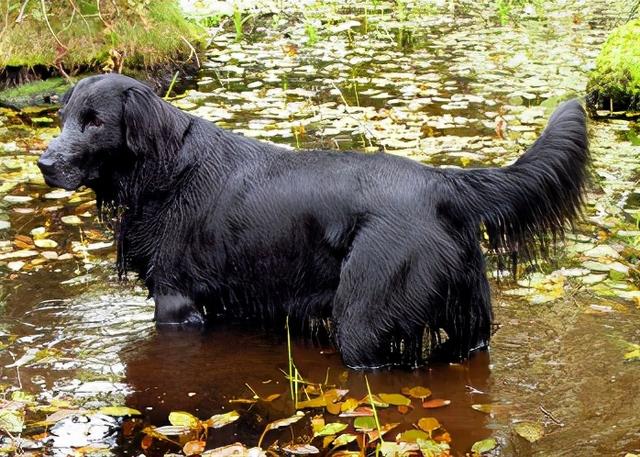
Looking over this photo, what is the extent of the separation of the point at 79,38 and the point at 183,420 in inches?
250

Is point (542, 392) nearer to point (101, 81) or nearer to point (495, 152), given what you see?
point (101, 81)

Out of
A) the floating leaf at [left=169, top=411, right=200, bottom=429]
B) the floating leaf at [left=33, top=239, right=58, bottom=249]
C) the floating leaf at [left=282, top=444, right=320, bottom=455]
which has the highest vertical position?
the floating leaf at [left=33, top=239, right=58, bottom=249]

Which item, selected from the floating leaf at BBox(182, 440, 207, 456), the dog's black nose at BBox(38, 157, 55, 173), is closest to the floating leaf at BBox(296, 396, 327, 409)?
the floating leaf at BBox(182, 440, 207, 456)

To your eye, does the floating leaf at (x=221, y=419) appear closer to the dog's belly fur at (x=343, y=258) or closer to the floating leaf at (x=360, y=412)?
the floating leaf at (x=360, y=412)

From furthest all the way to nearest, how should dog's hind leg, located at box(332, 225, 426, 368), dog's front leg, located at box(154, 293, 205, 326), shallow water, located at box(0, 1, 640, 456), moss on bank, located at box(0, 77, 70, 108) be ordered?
moss on bank, located at box(0, 77, 70, 108)
dog's front leg, located at box(154, 293, 205, 326)
dog's hind leg, located at box(332, 225, 426, 368)
shallow water, located at box(0, 1, 640, 456)

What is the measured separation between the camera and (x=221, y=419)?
13.7 feet

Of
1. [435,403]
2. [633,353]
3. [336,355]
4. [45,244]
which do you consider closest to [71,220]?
[45,244]

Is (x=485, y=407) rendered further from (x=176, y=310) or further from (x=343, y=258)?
(x=176, y=310)

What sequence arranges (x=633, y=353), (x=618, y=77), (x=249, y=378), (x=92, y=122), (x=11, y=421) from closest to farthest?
1. (x=11, y=421)
2. (x=633, y=353)
3. (x=249, y=378)
4. (x=92, y=122)
5. (x=618, y=77)

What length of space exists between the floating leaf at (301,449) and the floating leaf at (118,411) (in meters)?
0.79

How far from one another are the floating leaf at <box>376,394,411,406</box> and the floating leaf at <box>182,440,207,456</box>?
90 centimetres

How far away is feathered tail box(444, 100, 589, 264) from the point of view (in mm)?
4230

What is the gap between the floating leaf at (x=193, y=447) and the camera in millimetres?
3877

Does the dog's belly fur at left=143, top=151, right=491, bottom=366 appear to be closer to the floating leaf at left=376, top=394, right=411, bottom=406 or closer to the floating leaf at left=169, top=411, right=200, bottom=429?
the floating leaf at left=376, top=394, right=411, bottom=406
